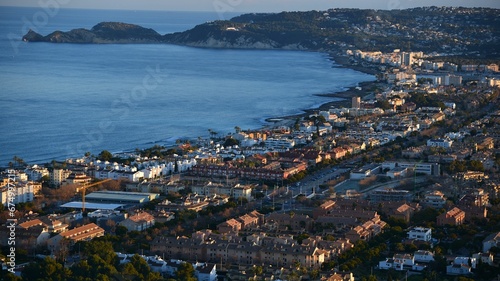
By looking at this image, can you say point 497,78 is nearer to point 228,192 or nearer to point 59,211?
point 228,192

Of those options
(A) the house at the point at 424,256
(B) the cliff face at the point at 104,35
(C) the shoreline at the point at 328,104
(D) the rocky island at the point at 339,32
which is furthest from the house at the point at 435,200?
(B) the cliff face at the point at 104,35

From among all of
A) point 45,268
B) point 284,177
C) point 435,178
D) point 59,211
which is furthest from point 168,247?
point 435,178

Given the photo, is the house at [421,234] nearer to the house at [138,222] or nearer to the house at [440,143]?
the house at [138,222]

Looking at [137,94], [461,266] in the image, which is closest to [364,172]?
[461,266]

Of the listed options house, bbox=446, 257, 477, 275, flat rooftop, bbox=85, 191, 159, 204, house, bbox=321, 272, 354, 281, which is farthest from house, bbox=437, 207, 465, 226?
flat rooftop, bbox=85, 191, 159, 204

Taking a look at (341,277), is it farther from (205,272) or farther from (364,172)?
(364,172)

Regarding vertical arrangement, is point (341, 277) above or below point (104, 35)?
above

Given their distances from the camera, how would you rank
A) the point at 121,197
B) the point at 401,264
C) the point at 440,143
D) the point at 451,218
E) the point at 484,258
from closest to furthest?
the point at 401,264 < the point at 484,258 < the point at 451,218 < the point at 121,197 < the point at 440,143
